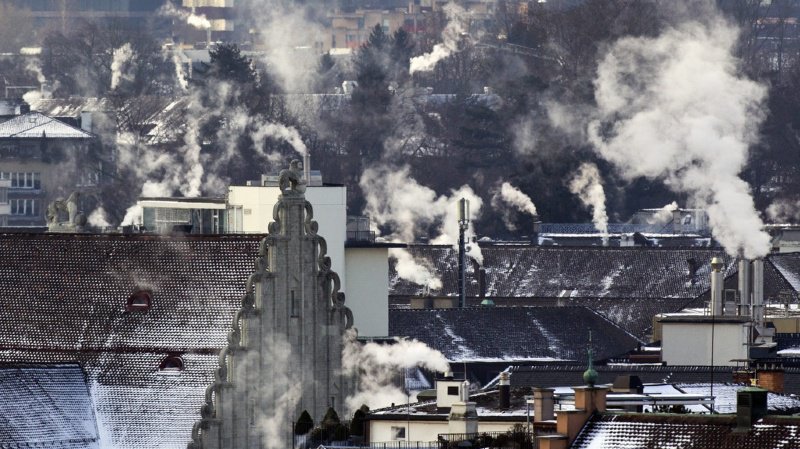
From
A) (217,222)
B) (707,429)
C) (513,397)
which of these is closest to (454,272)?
(217,222)

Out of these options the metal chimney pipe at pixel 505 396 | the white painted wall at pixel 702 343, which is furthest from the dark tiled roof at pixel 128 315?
the white painted wall at pixel 702 343

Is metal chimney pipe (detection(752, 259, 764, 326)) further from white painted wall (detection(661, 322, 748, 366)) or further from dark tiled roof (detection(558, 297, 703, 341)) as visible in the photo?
dark tiled roof (detection(558, 297, 703, 341))

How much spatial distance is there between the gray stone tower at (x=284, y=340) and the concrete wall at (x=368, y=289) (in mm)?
8656

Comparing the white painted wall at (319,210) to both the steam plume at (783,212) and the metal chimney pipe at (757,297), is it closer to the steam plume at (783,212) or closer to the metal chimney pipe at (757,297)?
the metal chimney pipe at (757,297)

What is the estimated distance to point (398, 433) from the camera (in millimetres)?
86938

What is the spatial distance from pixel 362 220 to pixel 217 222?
693 inches

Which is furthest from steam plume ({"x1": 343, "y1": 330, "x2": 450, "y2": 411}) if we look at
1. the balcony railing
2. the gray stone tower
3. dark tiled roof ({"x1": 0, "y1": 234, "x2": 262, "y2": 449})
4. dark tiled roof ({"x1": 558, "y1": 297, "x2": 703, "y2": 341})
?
dark tiled roof ({"x1": 558, "y1": 297, "x2": 703, "y2": 341})

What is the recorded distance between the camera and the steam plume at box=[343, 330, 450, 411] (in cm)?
10456

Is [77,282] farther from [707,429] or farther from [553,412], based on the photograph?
[707,429]

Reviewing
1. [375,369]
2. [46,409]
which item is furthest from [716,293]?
[46,409]

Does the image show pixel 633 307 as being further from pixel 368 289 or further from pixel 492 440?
pixel 492 440

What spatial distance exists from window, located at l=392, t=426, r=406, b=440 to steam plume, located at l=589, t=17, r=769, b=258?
2265 inches

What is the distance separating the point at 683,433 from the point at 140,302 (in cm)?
3496

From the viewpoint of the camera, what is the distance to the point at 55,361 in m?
104
